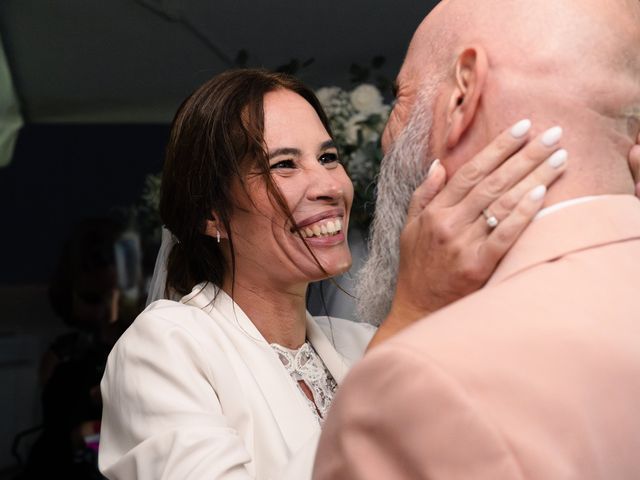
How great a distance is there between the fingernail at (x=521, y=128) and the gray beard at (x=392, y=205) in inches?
6.2

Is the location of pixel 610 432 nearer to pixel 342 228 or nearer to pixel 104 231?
pixel 342 228

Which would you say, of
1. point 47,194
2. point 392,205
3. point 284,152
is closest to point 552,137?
point 392,205

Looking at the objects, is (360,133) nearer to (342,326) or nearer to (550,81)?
(342,326)

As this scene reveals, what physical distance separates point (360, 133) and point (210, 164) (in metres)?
1.05

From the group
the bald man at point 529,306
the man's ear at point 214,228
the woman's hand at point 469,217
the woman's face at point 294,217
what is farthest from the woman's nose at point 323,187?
the bald man at point 529,306

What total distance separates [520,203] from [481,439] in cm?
39

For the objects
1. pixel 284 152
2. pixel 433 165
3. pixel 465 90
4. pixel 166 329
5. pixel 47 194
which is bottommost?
pixel 47 194

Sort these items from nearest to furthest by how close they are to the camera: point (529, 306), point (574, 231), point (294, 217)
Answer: point (529, 306) → point (574, 231) → point (294, 217)

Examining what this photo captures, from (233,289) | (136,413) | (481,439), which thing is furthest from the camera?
(233,289)

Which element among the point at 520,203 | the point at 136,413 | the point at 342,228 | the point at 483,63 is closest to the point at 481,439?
the point at 520,203

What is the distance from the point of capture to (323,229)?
2.20 m

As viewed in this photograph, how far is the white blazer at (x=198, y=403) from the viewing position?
1788mm

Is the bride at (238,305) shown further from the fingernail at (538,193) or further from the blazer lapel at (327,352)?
the fingernail at (538,193)

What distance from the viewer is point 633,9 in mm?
1318
